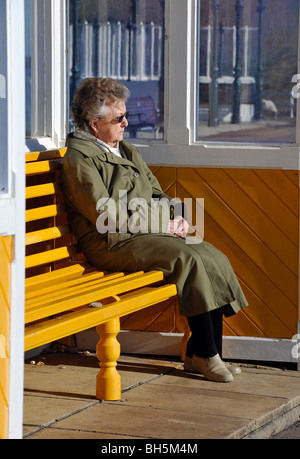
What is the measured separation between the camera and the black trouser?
498 centimetres

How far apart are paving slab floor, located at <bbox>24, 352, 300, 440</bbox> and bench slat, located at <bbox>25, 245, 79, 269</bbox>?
57 cm

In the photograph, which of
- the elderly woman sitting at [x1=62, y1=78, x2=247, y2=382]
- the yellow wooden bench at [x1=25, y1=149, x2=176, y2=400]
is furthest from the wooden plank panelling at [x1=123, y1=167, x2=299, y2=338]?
the yellow wooden bench at [x1=25, y1=149, x2=176, y2=400]

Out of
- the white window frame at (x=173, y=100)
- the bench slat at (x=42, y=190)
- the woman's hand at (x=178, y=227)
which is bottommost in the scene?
the woman's hand at (x=178, y=227)

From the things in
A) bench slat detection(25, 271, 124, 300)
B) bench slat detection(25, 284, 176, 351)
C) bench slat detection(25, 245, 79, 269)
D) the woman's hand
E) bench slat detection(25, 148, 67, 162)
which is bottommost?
bench slat detection(25, 284, 176, 351)

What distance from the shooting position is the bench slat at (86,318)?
3.94 m

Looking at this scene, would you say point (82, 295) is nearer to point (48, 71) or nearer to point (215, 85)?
point (48, 71)

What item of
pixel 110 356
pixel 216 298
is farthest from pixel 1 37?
pixel 216 298

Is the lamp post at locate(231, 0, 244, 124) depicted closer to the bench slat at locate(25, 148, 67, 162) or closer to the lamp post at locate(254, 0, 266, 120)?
the lamp post at locate(254, 0, 266, 120)

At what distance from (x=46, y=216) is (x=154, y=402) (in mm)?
1018

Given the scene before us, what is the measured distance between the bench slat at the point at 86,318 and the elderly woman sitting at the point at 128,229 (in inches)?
5.9

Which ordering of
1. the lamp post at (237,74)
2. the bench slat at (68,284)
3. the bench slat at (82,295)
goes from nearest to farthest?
the bench slat at (82,295) < the bench slat at (68,284) < the lamp post at (237,74)

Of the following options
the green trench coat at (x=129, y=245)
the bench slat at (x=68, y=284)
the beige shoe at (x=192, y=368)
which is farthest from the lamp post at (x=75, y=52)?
the beige shoe at (x=192, y=368)

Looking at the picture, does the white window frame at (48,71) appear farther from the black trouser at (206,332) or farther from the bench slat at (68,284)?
the black trouser at (206,332)
